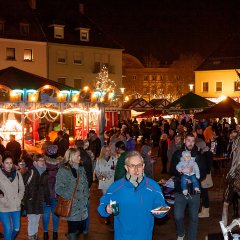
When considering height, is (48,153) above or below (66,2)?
below

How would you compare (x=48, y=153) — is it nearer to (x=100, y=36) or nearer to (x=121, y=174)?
(x=121, y=174)

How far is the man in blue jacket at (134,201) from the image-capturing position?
4961 millimetres

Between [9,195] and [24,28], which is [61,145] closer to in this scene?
[9,195]

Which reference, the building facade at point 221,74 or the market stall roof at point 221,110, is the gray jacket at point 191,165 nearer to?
the market stall roof at point 221,110

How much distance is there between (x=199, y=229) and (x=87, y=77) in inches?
1614

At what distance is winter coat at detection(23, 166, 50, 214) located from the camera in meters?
8.52

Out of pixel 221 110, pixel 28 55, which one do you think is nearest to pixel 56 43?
pixel 28 55

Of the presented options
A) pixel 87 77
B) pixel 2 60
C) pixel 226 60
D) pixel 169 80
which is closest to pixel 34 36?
pixel 2 60

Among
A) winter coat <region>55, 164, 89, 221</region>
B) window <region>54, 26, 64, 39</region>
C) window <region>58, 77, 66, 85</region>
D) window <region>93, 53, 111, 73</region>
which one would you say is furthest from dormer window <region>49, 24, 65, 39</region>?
winter coat <region>55, 164, 89, 221</region>

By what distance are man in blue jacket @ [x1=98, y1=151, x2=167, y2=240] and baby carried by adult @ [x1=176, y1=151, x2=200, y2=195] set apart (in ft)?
9.27

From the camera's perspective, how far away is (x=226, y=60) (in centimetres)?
5122

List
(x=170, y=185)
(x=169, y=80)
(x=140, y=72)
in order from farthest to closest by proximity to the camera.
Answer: (x=140, y=72) < (x=169, y=80) < (x=170, y=185)

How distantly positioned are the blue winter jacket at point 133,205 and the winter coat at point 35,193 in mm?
3673

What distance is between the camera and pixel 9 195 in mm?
8203
